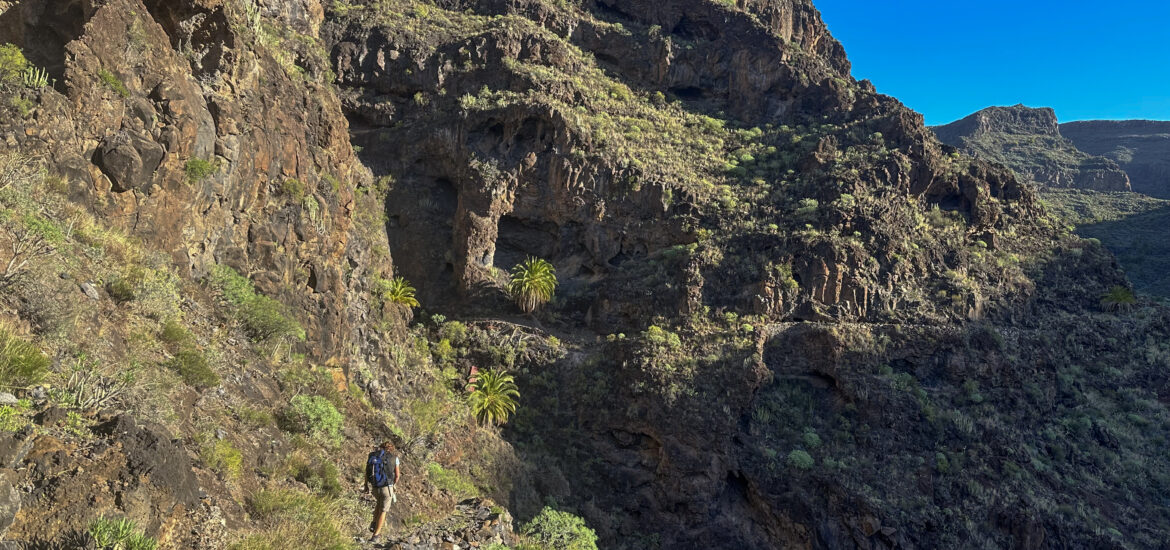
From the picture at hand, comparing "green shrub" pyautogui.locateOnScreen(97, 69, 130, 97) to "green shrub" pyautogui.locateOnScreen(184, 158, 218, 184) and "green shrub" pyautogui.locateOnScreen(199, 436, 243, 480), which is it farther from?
"green shrub" pyautogui.locateOnScreen(199, 436, 243, 480)

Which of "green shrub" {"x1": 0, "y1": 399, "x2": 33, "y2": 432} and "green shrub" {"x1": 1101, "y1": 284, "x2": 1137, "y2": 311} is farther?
"green shrub" {"x1": 1101, "y1": 284, "x2": 1137, "y2": 311}

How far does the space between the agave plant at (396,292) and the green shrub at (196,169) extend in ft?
37.9

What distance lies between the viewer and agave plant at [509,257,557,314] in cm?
3152

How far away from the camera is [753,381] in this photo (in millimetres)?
26969

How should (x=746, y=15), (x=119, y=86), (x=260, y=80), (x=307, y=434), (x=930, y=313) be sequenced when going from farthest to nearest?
1. (x=746, y=15)
2. (x=930, y=313)
3. (x=260, y=80)
4. (x=119, y=86)
5. (x=307, y=434)

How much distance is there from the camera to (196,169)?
14.5m

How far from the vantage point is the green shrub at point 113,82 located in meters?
12.6

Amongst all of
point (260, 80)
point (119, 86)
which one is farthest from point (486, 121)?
point (119, 86)

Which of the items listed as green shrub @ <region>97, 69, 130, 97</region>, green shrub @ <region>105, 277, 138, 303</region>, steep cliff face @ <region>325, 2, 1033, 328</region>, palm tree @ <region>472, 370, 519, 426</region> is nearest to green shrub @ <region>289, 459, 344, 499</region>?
green shrub @ <region>105, 277, 138, 303</region>

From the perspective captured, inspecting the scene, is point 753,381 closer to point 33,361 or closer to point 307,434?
point 307,434

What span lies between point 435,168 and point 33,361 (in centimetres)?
3021

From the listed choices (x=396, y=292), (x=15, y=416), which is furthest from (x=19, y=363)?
(x=396, y=292)

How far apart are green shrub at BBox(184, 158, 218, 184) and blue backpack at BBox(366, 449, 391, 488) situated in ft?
30.6

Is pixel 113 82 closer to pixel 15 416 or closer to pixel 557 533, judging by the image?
pixel 15 416
